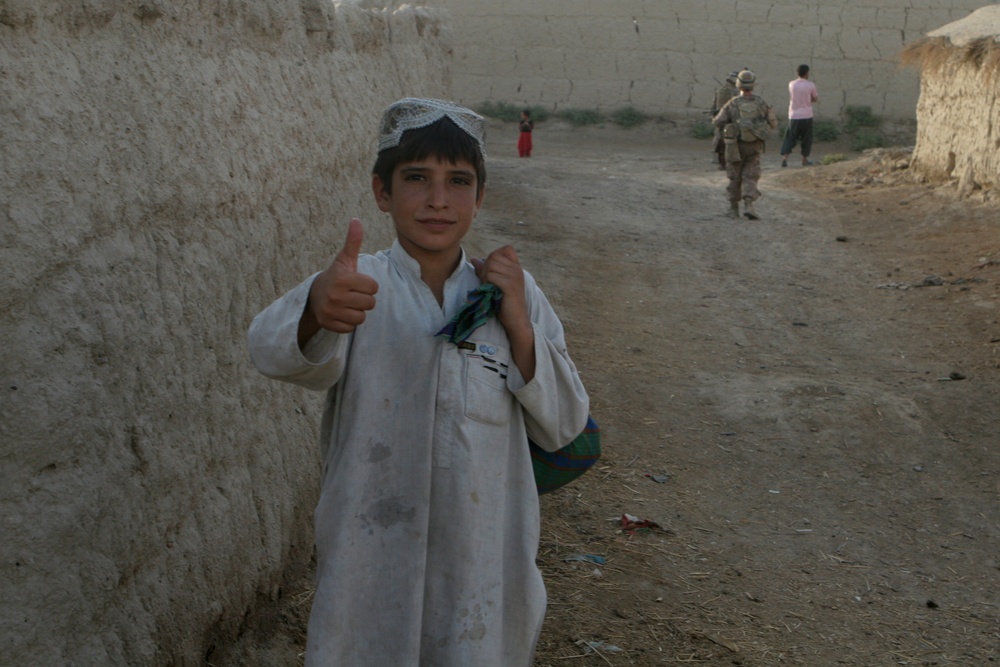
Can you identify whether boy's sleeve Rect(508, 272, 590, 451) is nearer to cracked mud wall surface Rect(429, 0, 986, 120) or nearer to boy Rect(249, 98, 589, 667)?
boy Rect(249, 98, 589, 667)

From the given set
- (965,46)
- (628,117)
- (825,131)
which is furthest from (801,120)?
(965,46)

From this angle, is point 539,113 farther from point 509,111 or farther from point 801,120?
point 801,120

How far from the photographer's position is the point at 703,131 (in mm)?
19078


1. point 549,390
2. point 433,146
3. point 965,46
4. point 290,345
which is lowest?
point 549,390

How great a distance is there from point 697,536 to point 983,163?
7.54m

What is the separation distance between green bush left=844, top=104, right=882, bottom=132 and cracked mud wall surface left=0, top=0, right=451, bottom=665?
1728 cm

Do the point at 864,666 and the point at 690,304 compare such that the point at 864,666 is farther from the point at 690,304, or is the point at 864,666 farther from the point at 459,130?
the point at 690,304

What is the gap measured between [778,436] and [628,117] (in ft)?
49.2

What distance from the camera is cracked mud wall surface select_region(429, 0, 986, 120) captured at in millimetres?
19312

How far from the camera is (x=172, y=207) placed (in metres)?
2.44

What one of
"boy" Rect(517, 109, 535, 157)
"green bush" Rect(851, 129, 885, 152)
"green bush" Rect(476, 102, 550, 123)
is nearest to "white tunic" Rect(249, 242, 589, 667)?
"boy" Rect(517, 109, 535, 157)

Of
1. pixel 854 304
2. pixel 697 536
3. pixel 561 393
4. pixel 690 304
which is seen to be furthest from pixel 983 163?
pixel 561 393

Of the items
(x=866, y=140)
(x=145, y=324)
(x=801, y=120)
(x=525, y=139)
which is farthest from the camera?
(x=866, y=140)

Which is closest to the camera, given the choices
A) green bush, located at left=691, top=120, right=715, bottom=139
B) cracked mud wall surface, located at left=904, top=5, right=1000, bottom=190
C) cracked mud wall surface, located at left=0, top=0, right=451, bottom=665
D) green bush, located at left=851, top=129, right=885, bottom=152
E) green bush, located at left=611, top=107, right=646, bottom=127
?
cracked mud wall surface, located at left=0, top=0, right=451, bottom=665
